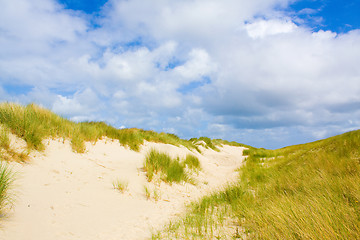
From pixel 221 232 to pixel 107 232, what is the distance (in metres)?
1.92

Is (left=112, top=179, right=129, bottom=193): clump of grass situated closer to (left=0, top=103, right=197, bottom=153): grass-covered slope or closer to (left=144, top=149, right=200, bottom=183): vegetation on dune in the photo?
(left=144, top=149, right=200, bottom=183): vegetation on dune

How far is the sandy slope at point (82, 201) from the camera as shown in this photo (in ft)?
10.7

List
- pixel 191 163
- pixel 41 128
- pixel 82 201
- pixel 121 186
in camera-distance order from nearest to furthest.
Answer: pixel 82 201, pixel 121 186, pixel 41 128, pixel 191 163

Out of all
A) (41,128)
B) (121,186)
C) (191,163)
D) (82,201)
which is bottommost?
(82,201)

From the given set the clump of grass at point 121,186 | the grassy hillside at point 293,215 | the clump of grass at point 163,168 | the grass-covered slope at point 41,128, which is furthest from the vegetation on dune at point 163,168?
the grass-covered slope at point 41,128

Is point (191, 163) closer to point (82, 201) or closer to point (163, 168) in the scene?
point (163, 168)

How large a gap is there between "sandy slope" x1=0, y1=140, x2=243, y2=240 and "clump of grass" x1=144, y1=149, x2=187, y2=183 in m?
0.28

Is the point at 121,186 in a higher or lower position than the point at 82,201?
higher

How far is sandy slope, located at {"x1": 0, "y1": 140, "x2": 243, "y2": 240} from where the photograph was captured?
326 cm

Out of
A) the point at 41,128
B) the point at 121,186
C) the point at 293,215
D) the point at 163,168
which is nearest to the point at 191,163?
the point at 163,168

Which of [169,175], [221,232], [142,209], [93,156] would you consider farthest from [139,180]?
[221,232]

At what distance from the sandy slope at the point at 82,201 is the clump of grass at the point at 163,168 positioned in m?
0.28

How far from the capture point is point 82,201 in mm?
4422

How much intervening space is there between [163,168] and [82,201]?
129 inches
